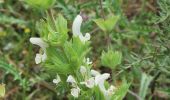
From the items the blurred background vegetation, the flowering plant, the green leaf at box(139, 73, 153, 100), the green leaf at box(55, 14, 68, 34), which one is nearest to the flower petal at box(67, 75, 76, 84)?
the flowering plant

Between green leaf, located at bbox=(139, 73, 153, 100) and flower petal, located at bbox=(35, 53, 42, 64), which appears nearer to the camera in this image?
flower petal, located at bbox=(35, 53, 42, 64)

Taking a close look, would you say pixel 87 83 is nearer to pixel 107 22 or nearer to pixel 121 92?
pixel 121 92

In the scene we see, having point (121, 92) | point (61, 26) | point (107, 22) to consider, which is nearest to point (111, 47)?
point (107, 22)

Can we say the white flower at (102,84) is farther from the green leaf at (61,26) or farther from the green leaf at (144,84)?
the green leaf at (144,84)

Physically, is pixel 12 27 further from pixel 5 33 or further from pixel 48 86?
pixel 48 86

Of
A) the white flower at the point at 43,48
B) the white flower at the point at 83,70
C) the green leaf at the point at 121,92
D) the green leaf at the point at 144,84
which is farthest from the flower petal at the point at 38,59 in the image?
the green leaf at the point at 144,84

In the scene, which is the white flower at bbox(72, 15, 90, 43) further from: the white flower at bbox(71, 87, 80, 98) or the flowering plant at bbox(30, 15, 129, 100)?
the white flower at bbox(71, 87, 80, 98)
